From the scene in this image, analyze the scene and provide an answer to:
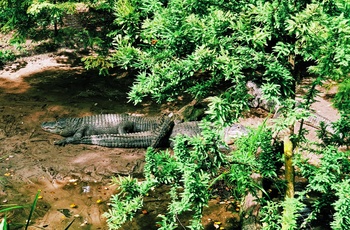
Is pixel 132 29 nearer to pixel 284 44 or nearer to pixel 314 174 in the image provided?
pixel 284 44

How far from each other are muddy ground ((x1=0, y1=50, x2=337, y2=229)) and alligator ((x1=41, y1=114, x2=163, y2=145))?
0.88 feet

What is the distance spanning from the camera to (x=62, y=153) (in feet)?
25.4

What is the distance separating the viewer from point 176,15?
11.0 ft

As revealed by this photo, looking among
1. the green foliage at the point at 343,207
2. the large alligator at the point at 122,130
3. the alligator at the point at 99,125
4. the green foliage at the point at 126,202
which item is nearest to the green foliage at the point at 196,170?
the green foliage at the point at 126,202

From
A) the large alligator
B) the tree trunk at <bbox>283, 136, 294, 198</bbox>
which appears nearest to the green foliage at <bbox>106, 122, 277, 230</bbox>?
the tree trunk at <bbox>283, 136, 294, 198</bbox>

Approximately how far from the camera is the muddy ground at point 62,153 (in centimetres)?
598

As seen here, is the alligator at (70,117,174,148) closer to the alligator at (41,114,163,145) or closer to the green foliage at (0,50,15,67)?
the alligator at (41,114,163,145)

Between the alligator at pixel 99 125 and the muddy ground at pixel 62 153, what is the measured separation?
27 cm

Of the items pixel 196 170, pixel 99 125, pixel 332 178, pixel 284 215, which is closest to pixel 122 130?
pixel 99 125

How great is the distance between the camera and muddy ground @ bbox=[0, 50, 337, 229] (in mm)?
5980

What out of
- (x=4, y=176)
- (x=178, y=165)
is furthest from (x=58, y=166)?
(x=178, y=165)

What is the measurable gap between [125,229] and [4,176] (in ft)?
8.54

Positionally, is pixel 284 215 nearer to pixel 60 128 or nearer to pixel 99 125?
pixel 99 125

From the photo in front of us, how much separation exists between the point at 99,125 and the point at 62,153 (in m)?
1.21
